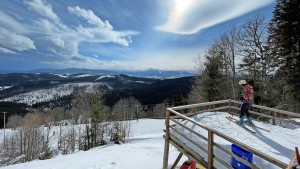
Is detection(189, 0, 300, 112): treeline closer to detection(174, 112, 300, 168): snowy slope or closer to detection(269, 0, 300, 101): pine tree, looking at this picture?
detection(269, 0, 300, 101): pine tree

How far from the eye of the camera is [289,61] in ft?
82.5

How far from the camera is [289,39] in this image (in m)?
24.4

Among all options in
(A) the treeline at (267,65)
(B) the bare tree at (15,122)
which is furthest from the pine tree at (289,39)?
(B) the bare tree at (15,122)

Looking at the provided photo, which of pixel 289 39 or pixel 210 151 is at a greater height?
pixel 289 39

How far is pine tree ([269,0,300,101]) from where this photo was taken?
23859 mm

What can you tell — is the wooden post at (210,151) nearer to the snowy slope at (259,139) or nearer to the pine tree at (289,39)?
the snowy slope at (259,139)

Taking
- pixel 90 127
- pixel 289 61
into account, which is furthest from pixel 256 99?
pixel 90 127

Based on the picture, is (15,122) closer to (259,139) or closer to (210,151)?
(259,139)

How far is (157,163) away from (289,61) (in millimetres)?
17180

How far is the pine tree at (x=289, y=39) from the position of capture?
23859 mm

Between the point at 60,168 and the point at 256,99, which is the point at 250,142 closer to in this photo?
the point at 60,168

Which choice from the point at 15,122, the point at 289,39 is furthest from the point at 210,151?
the point at 15,122

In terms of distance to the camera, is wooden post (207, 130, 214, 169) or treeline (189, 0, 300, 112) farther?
treeline (189, 0, 300, 112)

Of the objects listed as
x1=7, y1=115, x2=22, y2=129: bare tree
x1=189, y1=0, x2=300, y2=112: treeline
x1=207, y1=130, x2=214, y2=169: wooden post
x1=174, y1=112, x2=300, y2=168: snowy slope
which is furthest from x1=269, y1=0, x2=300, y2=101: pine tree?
x1=7, y1=115, x2=22, y2=129: bare tree
